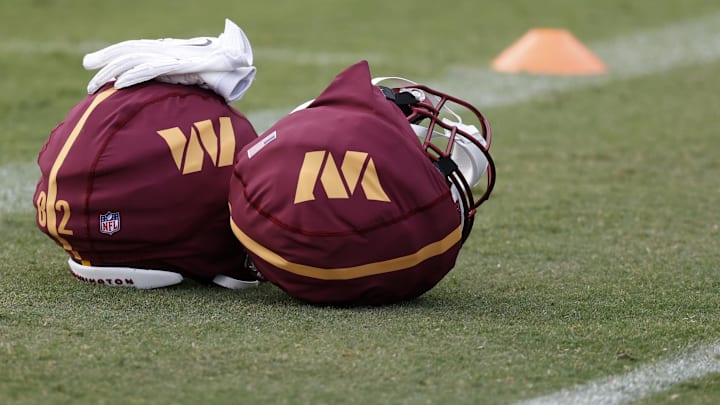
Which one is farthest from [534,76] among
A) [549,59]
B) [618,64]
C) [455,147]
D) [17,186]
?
[455,147]

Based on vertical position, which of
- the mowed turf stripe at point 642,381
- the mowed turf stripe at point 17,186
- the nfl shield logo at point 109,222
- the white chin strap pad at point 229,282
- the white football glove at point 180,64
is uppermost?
the white football glove at point 180,64

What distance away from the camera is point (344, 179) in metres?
A: 2.98

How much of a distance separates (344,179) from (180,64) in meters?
0.71

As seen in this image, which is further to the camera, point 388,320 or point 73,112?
point 73,112

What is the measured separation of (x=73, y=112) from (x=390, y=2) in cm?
811

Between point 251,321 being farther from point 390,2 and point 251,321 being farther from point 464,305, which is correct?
point 390,2

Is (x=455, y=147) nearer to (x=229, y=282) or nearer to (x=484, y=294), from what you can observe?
(x=484, y=294)

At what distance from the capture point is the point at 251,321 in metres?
3.04

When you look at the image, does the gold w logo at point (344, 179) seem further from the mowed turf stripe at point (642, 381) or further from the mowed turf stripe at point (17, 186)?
the mowed turf stripe at point (17, 186)

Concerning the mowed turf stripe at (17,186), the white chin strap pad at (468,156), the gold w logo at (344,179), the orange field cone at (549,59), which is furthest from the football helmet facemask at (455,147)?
the orange field cone at (549,59)

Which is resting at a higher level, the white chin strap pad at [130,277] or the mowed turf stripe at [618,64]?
the mowed turf stripe at [618,64]

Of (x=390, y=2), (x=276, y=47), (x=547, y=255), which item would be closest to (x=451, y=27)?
(x=390, y=2)

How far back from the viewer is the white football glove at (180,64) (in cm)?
334

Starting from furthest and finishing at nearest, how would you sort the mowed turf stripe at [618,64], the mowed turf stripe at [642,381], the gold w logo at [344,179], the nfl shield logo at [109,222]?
the mowed turf stripe at [618,64] → the nfl shield logo at [109,222] → the gold w logo at [344,179] → the mowed turf stripe at [642,381]
